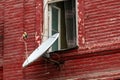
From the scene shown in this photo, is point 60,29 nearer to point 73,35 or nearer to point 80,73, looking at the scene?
point 73,35

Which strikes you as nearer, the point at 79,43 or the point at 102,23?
the point at 102,23

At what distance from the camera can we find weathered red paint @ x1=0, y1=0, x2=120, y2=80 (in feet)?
41.3

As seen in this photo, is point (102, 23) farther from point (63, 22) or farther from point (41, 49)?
point (41, 49)

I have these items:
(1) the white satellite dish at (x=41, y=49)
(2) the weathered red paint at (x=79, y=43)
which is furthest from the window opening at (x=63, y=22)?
(1) the white satellite dish at (x=41, y=49)

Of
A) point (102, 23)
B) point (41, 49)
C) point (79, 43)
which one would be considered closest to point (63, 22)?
point (79, 43)

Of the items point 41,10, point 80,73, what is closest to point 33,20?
point 41,10

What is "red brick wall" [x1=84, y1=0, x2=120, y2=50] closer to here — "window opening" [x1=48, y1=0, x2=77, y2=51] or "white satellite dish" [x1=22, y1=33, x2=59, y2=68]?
"window opening" [x1=48, y1=0, x2=77, y2=51]

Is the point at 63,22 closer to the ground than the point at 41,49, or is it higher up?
higher up

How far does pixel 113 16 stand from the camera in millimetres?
12773

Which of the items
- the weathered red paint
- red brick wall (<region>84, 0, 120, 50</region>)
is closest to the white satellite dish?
the weathered red paint

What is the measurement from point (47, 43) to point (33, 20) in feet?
5.20

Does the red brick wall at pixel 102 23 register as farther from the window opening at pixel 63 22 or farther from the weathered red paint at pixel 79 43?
the window opening at pixel 63 22

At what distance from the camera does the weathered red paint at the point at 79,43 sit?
12578 millimetres

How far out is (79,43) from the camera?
13.0m
